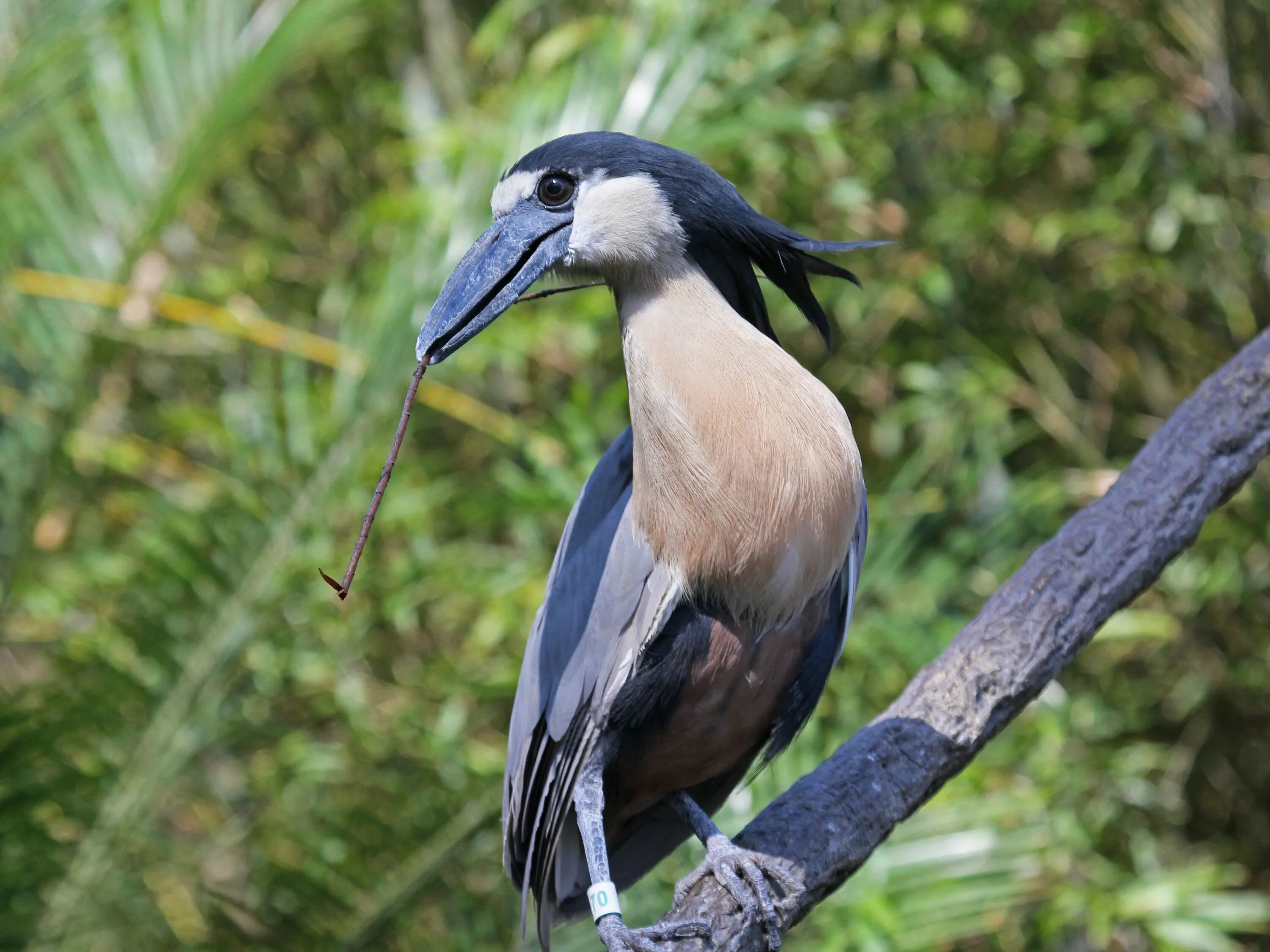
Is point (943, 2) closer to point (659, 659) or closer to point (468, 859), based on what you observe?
point (659, 659)

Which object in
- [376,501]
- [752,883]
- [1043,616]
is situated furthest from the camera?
[1043,616]

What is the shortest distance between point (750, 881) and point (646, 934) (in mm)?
162

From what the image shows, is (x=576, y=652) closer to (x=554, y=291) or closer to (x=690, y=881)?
(x=690, y=881)

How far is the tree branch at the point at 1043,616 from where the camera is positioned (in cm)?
177

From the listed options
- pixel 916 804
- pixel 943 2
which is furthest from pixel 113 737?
pixel 943 2

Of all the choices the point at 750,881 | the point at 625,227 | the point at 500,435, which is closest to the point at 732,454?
the point at 625,227

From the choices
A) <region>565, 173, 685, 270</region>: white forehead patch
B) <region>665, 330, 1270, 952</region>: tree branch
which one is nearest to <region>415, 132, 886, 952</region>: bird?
<region>565, 173, 685, 270</region>: white forehead patch

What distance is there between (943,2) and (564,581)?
1.83m

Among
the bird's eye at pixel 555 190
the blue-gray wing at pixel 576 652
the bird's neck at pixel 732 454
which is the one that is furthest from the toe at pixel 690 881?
the bird's eye at pixel 555 190

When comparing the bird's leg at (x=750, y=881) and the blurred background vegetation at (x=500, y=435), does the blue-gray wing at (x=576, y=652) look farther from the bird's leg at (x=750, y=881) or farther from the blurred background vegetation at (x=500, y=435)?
the blurred background vegetation at (x=500, y=435)

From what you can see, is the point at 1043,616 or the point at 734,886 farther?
the point at 1043,616

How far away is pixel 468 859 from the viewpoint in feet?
9.27

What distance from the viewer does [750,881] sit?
166 cm

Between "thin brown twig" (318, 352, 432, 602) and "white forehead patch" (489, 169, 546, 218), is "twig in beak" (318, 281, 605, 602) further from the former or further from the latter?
"white forehead patch" (489, 169, 546, 218)
